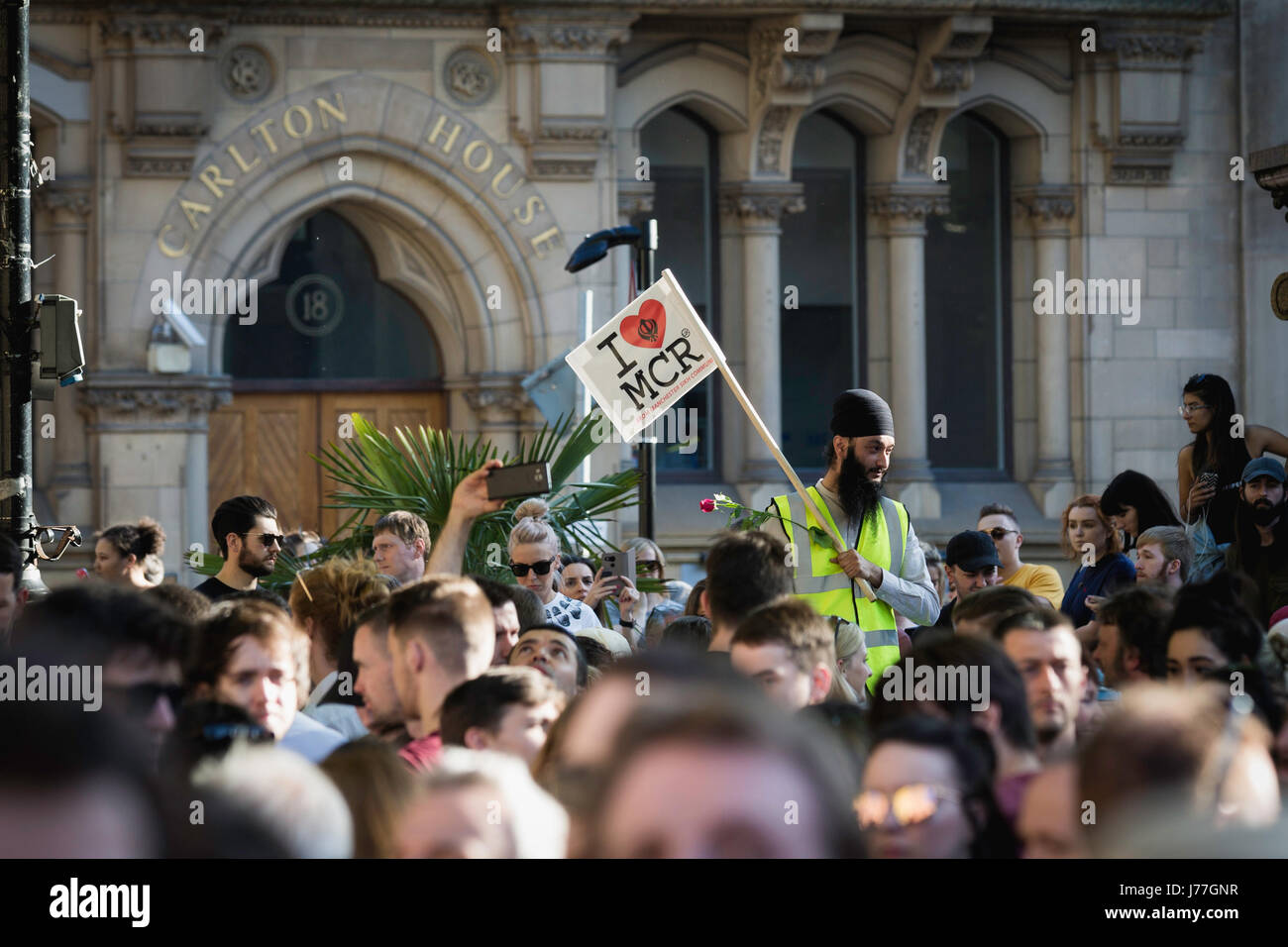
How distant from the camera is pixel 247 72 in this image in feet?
45.2

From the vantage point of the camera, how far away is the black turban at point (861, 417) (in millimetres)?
6430

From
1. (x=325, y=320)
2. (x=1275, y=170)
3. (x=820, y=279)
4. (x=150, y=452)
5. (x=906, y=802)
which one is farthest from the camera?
(x=820, y=279)

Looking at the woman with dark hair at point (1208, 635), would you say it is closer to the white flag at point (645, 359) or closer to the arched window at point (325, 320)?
the white flag at point (645, 359)

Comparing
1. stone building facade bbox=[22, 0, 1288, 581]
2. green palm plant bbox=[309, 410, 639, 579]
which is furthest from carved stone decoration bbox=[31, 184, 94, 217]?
green palm plant bbox=[309, 410, 639, 579]

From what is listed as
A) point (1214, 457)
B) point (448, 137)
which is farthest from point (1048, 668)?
point (448, 137)

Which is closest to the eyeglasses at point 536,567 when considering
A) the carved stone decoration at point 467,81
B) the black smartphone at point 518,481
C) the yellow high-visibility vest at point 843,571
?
the black smartphone at point 518,481

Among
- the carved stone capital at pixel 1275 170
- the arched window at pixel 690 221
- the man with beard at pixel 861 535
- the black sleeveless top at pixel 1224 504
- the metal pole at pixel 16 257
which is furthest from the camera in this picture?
the arched window at pixel 690 221

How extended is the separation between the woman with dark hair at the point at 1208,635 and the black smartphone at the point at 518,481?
8.68 ft

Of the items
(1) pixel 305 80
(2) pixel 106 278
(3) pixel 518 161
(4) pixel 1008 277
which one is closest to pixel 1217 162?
(4) pixel 1008 277

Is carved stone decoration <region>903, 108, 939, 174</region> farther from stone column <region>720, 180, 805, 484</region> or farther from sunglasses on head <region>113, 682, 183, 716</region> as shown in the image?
sunglasses on head <region>113, 682, 183, 716</region>

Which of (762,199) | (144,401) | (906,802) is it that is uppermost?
(762,199)

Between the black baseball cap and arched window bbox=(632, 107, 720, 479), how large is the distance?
7.68 m

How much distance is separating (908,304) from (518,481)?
9.19m

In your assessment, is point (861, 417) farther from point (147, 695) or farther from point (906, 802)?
point (906, 802)
